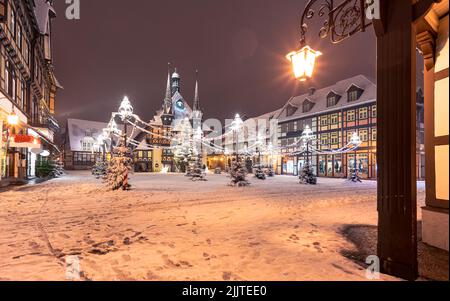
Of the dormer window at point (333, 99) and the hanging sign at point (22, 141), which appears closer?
the hanging sign at point (22, 141)

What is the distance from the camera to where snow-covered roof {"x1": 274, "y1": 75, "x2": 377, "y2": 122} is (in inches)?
1246

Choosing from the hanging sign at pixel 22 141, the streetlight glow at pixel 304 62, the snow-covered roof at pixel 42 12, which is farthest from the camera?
the snow-covered roof at pixel 42 12

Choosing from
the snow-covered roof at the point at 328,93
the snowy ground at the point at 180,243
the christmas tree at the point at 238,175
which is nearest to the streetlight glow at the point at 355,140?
the snow-covered roof at the point at 328,93

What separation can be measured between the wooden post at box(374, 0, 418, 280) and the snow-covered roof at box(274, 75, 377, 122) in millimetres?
29737

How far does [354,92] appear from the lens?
3262cm

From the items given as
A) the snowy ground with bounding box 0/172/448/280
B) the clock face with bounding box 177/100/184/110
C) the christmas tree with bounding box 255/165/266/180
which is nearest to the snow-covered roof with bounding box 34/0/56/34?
the clock face with bounding box 177/100/184/110

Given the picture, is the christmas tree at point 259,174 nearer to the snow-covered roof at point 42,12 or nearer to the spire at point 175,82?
the snow-covered roof at point 42,12

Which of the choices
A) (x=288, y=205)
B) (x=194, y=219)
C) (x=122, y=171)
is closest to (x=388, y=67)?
(x=194, y=219)

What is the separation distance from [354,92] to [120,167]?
1168 inches

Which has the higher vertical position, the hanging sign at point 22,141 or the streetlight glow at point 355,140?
the streetlight glow at point 355,140

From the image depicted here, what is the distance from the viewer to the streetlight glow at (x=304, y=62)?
534 centimetres

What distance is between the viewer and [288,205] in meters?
10.5

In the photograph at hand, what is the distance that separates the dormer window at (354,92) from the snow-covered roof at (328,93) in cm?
33

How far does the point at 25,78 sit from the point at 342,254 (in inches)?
1097
